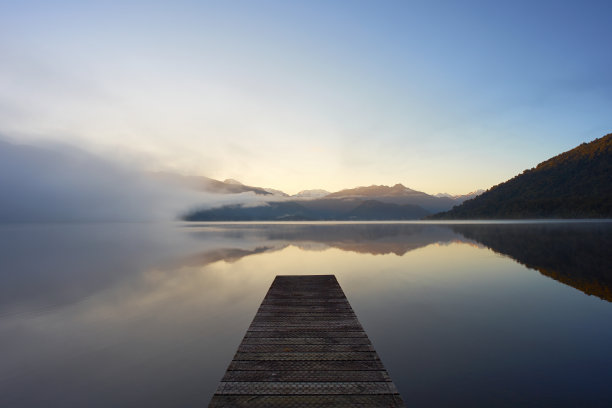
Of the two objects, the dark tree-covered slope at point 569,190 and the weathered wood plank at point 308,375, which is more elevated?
the dark tree-covered slope at point 569,190

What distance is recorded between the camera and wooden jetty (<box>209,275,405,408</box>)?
5.33 m

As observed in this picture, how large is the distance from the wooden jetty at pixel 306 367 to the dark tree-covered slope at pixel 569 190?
181 meters

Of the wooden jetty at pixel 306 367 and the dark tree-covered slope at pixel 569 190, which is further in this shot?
the dark tree-covered slope at pixel 569 190

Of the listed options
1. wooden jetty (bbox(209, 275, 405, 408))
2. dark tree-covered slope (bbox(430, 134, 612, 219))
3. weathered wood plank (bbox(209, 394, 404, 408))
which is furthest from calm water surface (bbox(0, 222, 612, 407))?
dark tree-covered slope (bbox(430, 134, 612, 219))

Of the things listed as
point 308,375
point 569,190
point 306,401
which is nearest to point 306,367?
point 308,375

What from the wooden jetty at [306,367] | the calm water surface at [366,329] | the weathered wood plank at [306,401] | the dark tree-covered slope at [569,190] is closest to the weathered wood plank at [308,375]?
the wooden jetty at [306,367]

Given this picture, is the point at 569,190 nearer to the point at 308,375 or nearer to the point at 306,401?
the point at 308,375

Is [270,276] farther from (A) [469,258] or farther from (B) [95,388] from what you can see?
(A) [469,258]

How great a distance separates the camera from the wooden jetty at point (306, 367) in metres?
5.33

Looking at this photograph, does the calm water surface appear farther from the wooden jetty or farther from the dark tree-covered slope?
the dark tree-covered slope

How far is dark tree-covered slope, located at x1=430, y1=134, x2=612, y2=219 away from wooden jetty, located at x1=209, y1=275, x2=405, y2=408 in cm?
18103

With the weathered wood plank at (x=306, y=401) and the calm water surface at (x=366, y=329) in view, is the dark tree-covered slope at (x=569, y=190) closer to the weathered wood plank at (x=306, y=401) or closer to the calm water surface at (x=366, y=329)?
the calm water surface at (x=366, y=329)

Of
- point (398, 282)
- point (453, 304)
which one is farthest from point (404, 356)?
point (398, 282)

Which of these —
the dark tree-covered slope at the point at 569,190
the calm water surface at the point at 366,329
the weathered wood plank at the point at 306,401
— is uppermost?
the dark tree-covered slope at the point at 569,190
